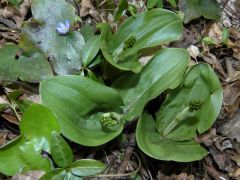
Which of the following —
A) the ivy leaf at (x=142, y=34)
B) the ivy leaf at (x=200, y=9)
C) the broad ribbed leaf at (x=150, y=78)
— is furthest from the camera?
the ivy leaf at (x=200, y=9)

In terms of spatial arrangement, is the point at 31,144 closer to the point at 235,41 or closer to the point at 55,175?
the point at 55,175

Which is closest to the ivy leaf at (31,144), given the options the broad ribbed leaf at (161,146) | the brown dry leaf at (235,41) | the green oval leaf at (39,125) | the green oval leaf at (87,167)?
the green oval leaf at (39,125)

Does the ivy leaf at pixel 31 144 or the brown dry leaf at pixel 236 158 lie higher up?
the ivy leaf at pixel 31 144

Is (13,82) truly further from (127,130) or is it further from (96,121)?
(127,130)

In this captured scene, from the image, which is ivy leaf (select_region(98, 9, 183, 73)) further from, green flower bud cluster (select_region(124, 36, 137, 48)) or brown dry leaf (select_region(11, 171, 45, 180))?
brown dry leaf (select_region(11, 171, 45, 180))

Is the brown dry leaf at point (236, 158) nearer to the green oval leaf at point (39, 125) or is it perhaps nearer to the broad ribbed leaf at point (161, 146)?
the broad ribbed leaf at point (161, 146)
